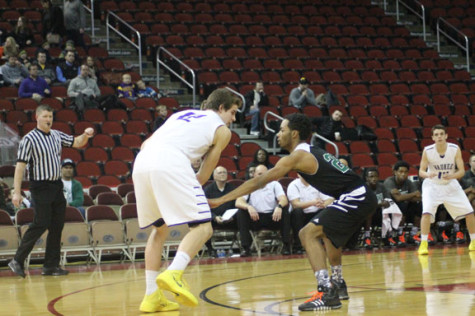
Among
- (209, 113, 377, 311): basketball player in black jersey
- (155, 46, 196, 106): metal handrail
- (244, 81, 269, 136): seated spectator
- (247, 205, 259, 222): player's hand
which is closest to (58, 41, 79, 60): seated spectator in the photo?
(155, 46, 196, 106): metal handrail

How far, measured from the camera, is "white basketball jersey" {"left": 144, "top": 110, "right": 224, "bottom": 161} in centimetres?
562

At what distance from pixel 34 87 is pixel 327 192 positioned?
31.0 feet

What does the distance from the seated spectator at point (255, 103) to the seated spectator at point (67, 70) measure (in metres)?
3.63

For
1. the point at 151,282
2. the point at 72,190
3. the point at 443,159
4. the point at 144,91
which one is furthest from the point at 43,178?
the point at 144,91

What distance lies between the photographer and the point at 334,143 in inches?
595

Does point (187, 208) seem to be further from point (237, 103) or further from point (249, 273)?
point (249, 273)

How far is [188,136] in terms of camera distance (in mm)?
5645

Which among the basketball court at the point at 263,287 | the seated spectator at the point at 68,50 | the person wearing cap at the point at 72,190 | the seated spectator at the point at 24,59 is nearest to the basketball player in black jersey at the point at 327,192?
the basketball court at the point at 263,287

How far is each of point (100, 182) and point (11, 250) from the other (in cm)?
Result: 274

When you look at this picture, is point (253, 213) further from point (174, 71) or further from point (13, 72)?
point (174, 71)

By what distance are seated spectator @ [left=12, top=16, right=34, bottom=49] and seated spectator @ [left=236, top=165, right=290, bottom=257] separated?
7424 millimetres

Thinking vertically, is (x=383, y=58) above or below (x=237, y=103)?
above

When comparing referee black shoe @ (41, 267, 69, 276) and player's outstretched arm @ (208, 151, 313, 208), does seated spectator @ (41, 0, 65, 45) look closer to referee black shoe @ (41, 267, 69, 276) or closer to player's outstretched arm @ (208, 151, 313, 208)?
referee black shoe @ (41, 267, 69, 276)

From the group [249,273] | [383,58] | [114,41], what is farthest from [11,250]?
[383,58]
